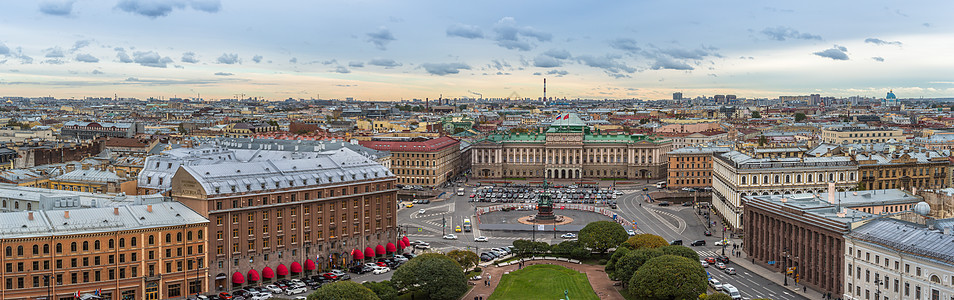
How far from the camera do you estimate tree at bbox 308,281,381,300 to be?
7481 centimetres

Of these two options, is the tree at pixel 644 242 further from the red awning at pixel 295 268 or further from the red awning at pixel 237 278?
the red awning at pixel 237 278

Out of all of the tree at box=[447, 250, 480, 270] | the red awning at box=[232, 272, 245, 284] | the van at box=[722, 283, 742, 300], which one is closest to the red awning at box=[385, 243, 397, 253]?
the tree at box=[447, 250, 480, 270]

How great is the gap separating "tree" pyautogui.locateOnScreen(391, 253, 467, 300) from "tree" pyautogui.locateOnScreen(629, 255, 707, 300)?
62.1 ft

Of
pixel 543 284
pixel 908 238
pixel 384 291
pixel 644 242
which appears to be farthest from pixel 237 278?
pixel 908 238

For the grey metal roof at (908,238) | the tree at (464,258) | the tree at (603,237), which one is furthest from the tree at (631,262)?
the grey metal roof at (908,238)

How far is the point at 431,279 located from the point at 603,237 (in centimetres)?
3014

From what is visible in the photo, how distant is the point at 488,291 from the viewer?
308 ft

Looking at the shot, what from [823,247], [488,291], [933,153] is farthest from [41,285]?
[933,153]

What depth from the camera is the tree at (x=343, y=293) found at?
74.8 m

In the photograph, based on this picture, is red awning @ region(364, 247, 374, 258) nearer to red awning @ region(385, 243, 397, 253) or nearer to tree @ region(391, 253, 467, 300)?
red awning @ region(385, 243, 397, 253)

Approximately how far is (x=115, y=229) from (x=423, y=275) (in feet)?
104

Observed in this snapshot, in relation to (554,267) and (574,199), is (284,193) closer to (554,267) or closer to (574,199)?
(554,267)

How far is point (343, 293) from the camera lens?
2958 inches

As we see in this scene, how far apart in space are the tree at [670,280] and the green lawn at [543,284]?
21.5 ft
